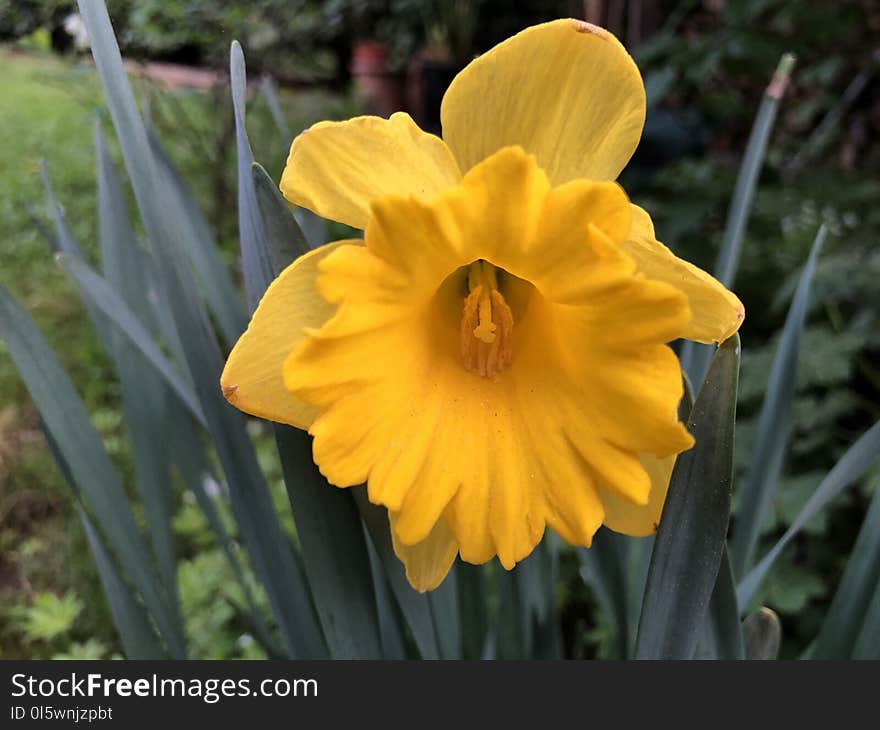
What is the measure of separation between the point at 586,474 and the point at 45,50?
192 cm

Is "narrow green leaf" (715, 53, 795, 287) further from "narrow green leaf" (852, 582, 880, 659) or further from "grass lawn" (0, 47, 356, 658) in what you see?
"grass lawn" (0, 47, 356, 658)

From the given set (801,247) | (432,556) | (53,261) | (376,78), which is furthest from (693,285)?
(376,78)

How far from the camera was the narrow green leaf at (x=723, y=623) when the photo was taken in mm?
486

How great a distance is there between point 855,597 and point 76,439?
22.4 inches

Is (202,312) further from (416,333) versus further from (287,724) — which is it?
(287,724)

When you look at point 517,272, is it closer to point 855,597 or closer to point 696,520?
point 696,520

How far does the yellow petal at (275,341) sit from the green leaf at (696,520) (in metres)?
0.20

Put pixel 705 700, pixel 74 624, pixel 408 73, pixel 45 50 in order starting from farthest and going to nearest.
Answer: pixel 408 73, pixel 45 50, pixel 74 624, pixel 705 700

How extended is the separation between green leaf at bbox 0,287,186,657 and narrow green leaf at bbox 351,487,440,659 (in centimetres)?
20

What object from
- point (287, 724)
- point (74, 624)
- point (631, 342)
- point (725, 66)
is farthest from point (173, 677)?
point (725, 66)

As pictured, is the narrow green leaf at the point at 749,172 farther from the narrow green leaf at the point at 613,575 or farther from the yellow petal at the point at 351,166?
the yellow petal at the point at 351,166

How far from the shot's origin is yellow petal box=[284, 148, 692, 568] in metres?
0.37

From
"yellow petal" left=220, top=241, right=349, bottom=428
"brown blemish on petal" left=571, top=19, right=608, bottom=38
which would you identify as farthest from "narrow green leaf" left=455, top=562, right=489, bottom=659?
"brown blemish on petal" left=571, top=19, right=608, bottom=38

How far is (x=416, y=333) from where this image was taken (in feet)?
1.53
